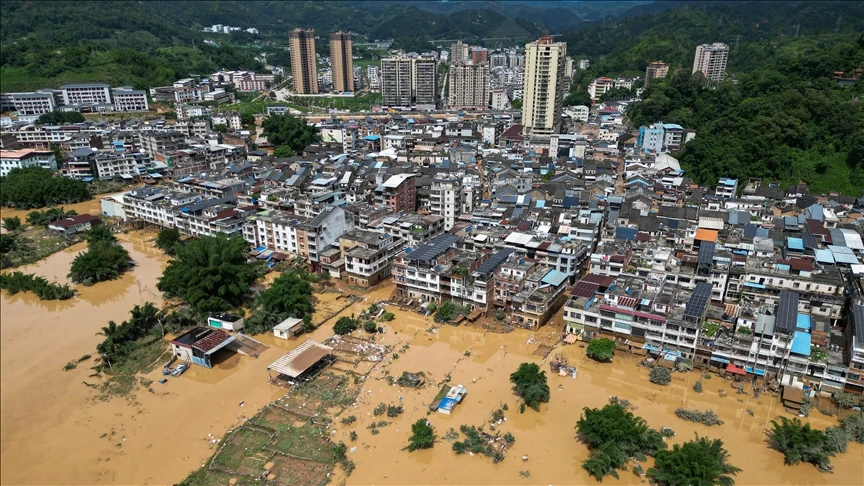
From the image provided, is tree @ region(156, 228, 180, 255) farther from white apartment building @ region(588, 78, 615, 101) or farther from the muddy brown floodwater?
white apartment building @ region(588, 78, 615, 101)

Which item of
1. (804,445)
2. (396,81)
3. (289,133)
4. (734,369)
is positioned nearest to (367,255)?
(734,369)

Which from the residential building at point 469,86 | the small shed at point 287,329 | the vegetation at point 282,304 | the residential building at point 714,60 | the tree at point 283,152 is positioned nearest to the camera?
the small shed at point 287,329

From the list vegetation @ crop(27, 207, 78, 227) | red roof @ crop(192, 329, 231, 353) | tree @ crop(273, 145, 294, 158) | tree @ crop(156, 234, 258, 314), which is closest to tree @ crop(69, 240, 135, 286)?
tree @ crop(156, 234, 258, 314)

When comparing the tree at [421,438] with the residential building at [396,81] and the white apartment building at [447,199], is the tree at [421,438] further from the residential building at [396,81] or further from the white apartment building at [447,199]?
the residential building at [396,81]

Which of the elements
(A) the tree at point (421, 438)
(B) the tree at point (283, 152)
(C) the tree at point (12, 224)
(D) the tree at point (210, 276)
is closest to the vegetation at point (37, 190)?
(C) the tree at point (12, 224)

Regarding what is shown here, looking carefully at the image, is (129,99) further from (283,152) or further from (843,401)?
(843,401)

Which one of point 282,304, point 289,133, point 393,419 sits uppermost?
point 289,133
